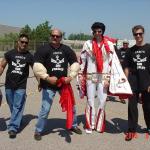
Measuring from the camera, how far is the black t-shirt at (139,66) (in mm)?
7449

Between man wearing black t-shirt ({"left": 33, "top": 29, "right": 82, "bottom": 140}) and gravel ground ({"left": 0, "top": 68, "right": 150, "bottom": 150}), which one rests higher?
man wearing black t-shirt ({"left": 33, "top": 29, "right": 82, "bottom": 140})

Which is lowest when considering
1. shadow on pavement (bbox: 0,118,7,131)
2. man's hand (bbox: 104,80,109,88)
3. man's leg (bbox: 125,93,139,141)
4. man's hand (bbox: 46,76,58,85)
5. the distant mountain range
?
shadow on pavement (bbox: 0,118,7,131)

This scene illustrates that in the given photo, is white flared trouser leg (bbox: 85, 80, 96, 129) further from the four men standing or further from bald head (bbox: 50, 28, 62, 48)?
bald head (bbox: 50, 28, 62, 48)

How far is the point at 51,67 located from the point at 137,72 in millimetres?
1623

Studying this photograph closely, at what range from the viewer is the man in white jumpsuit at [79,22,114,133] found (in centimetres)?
772

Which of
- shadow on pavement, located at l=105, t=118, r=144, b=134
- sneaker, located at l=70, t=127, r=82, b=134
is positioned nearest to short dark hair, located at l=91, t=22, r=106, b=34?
sneaker, located at l=70, t=127, r=82, b=134

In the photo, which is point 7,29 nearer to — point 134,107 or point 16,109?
point 16,109

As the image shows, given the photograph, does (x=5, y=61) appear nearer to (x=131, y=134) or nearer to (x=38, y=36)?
(x=131, y=134)

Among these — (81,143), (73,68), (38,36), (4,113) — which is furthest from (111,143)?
(38,36)

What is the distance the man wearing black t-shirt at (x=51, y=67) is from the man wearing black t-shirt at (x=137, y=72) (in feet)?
3.44

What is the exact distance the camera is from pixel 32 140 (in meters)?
7.32

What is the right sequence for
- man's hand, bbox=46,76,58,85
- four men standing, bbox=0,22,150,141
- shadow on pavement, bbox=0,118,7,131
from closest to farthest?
man's hand, bbox=46,76,58,85 < four men standing, bbox=0,22,150,141 < shadow on pavement, bbox=0,118,7,131

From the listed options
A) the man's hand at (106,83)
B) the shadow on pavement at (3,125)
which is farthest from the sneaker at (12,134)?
the man's hand at (106,83)

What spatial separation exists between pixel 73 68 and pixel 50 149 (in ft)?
5.31
